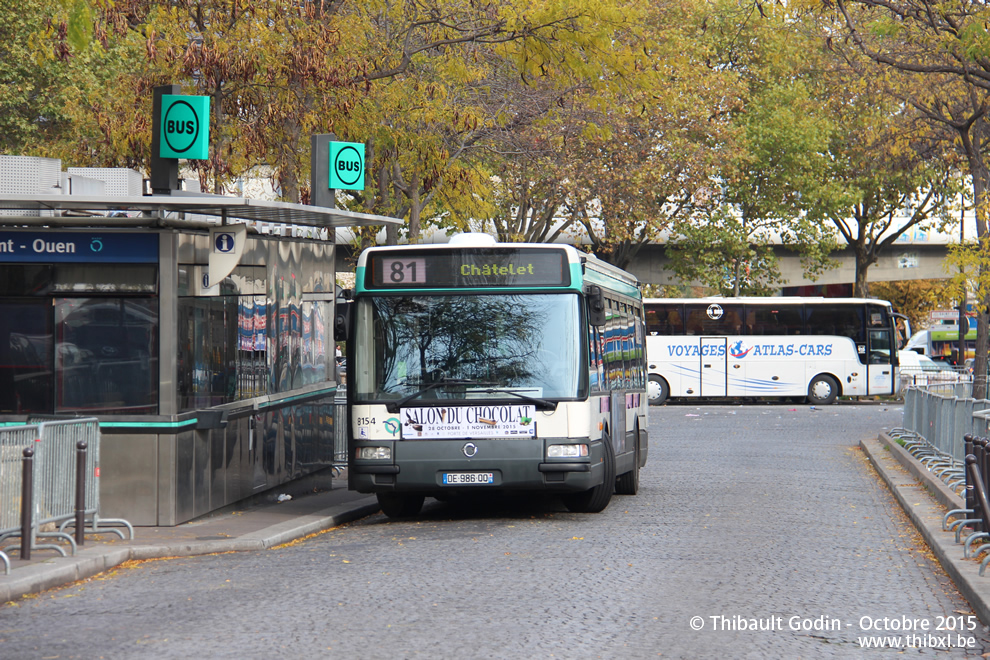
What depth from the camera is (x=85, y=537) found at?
36.2 feet

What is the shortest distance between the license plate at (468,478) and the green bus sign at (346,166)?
14.7ft

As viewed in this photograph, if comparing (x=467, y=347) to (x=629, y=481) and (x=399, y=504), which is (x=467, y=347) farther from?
(x=629, y=481)

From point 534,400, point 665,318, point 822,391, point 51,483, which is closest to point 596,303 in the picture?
point 534,400

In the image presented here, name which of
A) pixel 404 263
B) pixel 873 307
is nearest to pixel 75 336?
pixel 404 263

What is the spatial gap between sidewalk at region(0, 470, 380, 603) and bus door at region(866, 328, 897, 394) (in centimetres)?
2914

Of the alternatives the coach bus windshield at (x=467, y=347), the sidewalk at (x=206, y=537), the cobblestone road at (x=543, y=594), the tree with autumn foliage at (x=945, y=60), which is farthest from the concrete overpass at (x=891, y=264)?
the cobblestone road at (x=543, y=594)

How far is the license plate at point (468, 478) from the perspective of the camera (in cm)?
1247

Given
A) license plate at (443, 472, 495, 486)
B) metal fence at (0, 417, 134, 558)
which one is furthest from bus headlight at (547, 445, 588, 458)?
metal fence at (0, 417, 134, 558)

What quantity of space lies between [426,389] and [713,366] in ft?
99.5

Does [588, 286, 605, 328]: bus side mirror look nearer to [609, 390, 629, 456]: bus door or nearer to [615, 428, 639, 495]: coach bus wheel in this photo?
[609, 390, 629, 456]: bus door

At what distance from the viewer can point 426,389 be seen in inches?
495

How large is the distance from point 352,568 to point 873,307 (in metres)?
34.1

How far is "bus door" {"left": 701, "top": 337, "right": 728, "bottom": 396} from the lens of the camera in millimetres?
41750

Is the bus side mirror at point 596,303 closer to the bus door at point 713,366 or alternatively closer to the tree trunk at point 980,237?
the tree trunk at point 980,237
